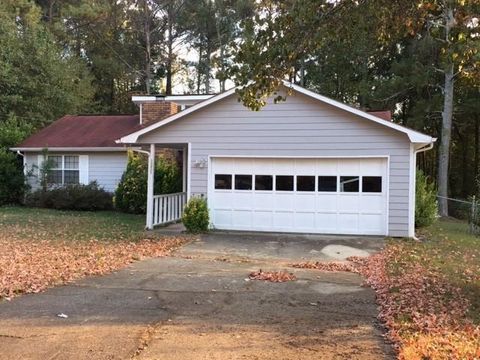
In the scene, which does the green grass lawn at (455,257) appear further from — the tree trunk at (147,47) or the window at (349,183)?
the tree trunk at (147,47)

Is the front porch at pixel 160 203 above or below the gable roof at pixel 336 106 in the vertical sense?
below

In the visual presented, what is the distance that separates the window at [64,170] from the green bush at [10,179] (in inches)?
54.0

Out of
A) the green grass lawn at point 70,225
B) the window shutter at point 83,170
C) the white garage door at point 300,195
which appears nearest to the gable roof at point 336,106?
the white garage door at point 300,195

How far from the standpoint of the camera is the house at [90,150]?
69.8 ft

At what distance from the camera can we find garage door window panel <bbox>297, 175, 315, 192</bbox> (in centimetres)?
1507

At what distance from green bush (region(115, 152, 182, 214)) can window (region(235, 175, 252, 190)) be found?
3.94 m

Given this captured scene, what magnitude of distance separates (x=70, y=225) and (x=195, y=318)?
10869 mm

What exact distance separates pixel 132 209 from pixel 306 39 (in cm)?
1387

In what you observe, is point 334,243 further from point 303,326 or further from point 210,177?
point 303,326

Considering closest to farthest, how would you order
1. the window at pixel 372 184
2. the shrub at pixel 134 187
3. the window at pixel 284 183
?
the window at pixel 372 184
the window at pixel 284 183
the shrub at pixel 134 187

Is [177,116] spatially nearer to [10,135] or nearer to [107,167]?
[107,167]

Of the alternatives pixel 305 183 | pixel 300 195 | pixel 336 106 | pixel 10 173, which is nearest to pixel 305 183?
pixel 305 183

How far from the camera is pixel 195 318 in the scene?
607 cm

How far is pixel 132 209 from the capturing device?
1975cm
